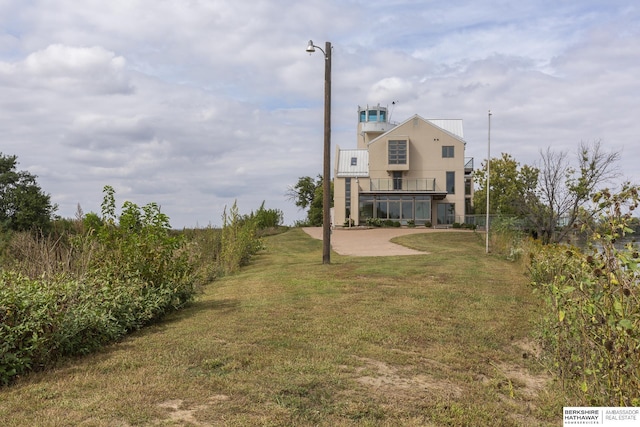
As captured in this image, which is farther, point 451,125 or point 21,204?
point 451,125

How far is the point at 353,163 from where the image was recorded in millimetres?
49375

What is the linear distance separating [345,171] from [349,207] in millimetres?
3414

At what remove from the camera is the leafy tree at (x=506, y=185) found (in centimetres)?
3861

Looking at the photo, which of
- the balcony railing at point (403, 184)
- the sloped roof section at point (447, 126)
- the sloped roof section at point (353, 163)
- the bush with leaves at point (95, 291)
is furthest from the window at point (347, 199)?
the bush with leaves at point (95, 291)

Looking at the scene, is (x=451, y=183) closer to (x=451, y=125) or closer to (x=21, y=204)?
(x=451, y=125)

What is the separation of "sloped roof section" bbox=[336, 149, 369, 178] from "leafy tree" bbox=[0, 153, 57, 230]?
22975 millimetres

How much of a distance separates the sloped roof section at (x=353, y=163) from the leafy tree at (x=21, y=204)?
75.4 ft

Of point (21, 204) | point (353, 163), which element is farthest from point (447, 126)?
point (21, 204)

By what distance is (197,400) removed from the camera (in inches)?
194

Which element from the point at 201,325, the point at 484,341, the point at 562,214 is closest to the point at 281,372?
the point at 201,325

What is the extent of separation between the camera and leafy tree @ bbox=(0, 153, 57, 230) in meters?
32.9

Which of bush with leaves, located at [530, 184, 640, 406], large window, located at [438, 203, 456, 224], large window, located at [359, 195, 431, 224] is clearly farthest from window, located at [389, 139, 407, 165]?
bush with leaves, located at [530, 184, 640, 406]

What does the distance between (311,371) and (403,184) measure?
136 feet
